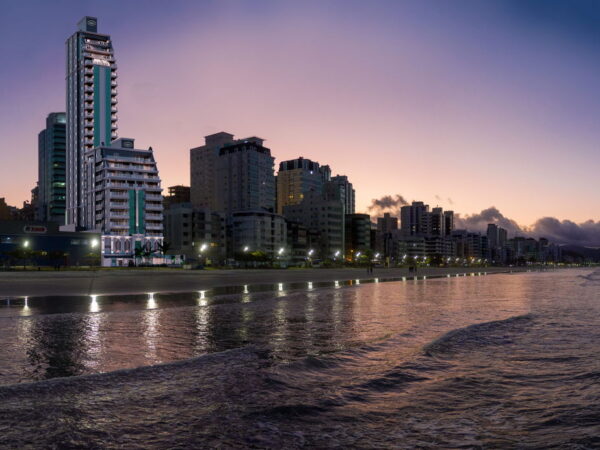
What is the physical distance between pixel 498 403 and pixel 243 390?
4.77m

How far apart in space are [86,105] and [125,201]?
47785 millimetres

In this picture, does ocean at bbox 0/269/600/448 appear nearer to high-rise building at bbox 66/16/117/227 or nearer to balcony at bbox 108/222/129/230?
balcony at bbox 108/222/129/230

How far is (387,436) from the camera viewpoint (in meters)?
7.32

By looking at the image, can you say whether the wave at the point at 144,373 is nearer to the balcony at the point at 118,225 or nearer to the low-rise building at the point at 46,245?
the low-rise building at the point at 46,245

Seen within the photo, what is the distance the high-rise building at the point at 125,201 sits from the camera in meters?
146

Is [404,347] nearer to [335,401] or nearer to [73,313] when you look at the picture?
[335,401]

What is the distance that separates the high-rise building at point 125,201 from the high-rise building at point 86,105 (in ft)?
55.5

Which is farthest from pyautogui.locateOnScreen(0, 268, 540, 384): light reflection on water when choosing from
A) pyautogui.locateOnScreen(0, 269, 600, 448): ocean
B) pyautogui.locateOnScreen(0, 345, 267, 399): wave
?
pyautogui.locateOnScreen(0, 345, 267, 399): wave

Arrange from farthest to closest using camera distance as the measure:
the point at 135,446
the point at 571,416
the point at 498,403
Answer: the point at 498,403
the point at 571,416
the point at 135,446

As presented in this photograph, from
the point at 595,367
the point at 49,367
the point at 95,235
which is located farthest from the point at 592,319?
the point at 95,235

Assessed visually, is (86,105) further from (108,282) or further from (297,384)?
(297,384)

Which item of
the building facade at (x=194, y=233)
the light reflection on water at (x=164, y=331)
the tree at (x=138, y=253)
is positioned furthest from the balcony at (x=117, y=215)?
the light reflection on water at (x=164, y=331)

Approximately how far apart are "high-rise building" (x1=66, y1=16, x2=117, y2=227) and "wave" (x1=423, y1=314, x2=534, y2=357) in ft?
557

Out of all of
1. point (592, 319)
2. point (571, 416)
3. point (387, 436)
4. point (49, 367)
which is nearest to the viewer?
point (387, 436)
